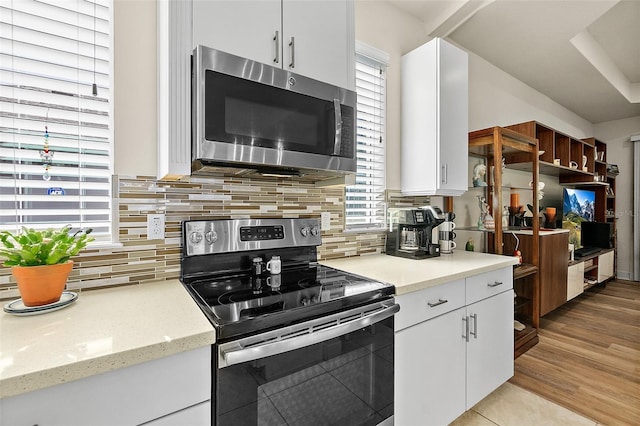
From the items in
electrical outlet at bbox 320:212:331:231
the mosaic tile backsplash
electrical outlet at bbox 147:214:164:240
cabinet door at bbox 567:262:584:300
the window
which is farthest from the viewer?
cabinet door at bbox 567:262:584:300

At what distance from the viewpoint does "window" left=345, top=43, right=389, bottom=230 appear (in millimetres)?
2184

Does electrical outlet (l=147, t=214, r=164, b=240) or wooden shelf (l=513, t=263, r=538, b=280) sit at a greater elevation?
electrical outlet (l=147, t=214, r=164, b=240)

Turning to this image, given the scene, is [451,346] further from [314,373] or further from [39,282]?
[39,282]

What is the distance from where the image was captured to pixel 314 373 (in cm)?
108

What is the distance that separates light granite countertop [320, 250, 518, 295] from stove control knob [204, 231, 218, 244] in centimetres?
68

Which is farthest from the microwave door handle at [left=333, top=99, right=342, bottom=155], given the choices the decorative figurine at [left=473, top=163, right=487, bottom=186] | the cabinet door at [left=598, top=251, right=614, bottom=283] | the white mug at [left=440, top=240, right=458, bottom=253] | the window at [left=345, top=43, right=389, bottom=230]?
the cabinet door at [left=598, top=251, right=614, bottom=283]

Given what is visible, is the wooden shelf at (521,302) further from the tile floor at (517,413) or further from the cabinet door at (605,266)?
Answer: the cabinet door at (605,266)

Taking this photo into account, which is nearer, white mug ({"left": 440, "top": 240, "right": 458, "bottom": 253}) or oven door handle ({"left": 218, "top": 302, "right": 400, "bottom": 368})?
oven door handle ({"left": 218, "top": 302, "right": 400, "bottom": 368})

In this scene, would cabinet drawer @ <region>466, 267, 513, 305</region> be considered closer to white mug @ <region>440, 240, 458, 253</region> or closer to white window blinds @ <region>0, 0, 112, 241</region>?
white mug @ <region>440, 240, 458, 253</region>

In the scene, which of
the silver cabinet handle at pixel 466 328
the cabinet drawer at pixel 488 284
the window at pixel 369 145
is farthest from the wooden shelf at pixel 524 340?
the window at pixel 369 145

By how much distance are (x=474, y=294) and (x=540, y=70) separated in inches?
120

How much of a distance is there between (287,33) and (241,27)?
22 cm

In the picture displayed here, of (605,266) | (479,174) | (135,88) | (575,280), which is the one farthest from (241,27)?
(605,266)

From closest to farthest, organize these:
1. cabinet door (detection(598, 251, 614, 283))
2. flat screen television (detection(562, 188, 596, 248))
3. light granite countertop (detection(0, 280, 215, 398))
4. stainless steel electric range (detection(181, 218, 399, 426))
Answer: light granite countertop (detection(0, 280, 215, 398)) < stainless steel electric range (detection(181, 218, 399, 426)) < flat screen television (detection(562, 188, 596, 248)) < cabinet door (detection(598, 251, 614, 283))
